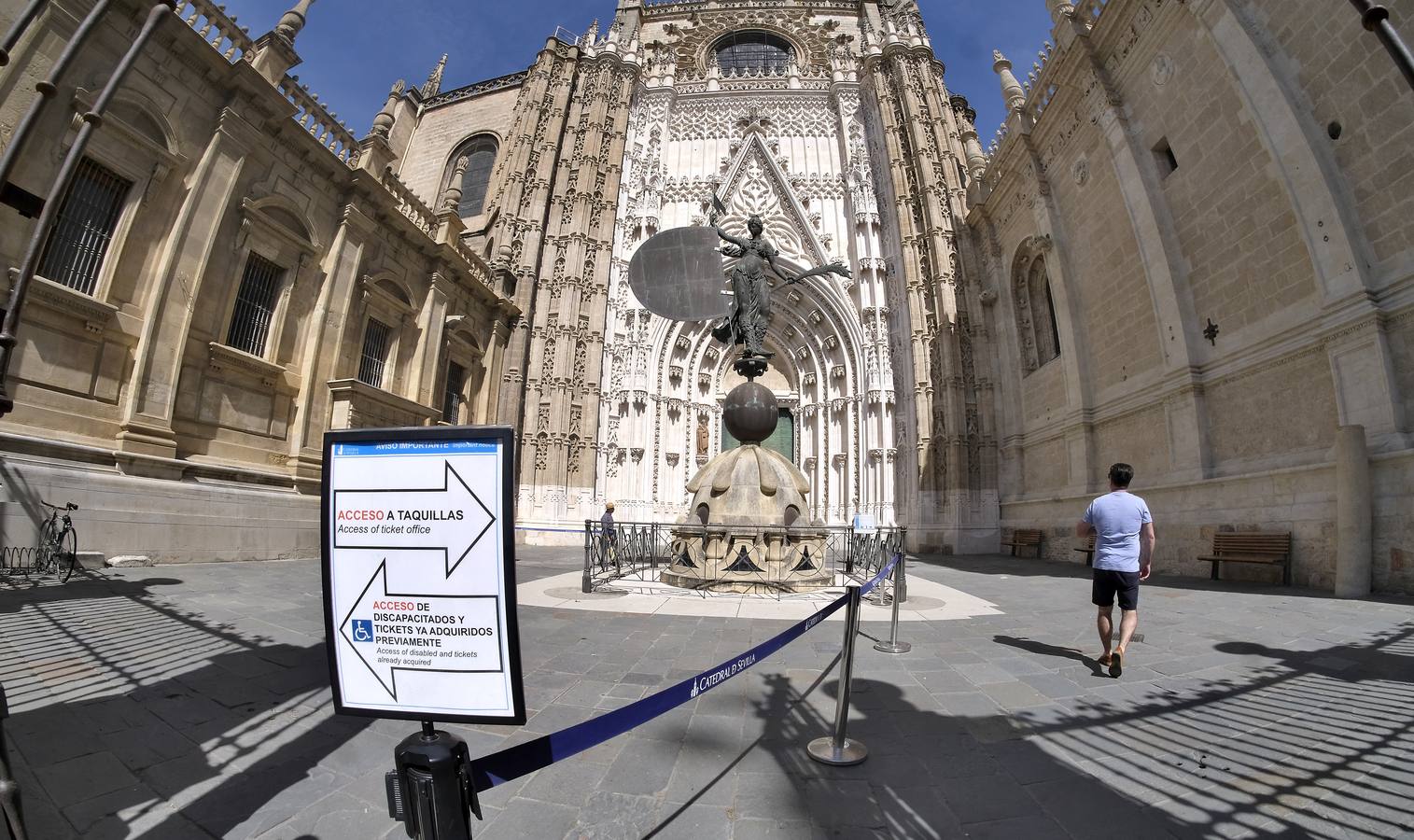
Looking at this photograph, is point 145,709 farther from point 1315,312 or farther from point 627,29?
point 627,29

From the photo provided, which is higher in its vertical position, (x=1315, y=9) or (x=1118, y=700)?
(x=1315, y=9)

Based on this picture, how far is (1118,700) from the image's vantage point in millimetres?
3414

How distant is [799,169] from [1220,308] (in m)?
17.6

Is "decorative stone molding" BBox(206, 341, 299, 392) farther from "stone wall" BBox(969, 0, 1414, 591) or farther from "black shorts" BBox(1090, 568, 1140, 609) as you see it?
"stone wall" BBox(969, 0, 1414, 591)

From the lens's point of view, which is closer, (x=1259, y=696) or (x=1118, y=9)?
→ (x=1259, y=696)

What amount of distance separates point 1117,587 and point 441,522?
16.5ft

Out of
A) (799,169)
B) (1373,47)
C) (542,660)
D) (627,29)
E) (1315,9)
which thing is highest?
(627,29)

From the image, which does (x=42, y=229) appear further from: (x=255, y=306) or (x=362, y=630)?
(x=255, y=306)

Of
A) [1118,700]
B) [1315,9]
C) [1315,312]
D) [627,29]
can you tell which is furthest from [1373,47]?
[627,29]

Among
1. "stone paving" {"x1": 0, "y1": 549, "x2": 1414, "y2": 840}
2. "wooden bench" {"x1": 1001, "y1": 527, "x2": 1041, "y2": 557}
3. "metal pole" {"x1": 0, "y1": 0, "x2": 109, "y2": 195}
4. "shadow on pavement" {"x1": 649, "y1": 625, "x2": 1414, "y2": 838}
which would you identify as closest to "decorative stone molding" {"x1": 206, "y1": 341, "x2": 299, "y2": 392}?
"stone paving" {"x1": 0, "y1": 549, "x2": 1414, "y2": 840}

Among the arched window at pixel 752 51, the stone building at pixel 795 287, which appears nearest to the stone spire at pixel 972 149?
the stone building at pixel 795 287

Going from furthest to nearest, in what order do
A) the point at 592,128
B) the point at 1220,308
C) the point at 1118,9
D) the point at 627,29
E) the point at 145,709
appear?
the point at 627,29, the point at 592,128, the point at 1118,9, the point at 1220,308, the point at 145,709

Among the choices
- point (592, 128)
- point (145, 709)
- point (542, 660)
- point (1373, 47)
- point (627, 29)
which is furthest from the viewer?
point (627, 29)

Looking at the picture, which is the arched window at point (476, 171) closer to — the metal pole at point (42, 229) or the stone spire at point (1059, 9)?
the stone spire at point (1059, 9)
